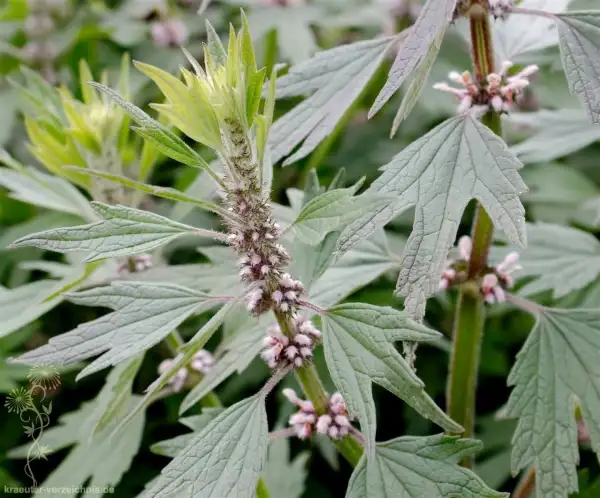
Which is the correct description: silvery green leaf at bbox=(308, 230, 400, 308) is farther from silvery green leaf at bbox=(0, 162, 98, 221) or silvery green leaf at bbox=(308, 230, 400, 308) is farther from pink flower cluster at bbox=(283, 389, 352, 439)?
silvery green leaf at bbox=(0, 162, 98, 221)

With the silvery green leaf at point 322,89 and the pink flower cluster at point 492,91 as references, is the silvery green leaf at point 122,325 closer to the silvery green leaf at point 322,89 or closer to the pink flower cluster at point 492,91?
the silvery green leaf at point 322,89

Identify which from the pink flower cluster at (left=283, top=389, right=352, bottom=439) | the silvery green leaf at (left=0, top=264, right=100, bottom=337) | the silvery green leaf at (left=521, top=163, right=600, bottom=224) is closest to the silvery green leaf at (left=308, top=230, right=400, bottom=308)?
the pink flower cluster at (left=283, top=389, right=352, bottom=439)

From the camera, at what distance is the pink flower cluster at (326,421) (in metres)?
0.94

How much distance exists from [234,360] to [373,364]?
24 cm

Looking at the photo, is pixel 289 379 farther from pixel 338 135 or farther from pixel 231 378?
pixel 338 135

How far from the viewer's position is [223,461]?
83 centimetres

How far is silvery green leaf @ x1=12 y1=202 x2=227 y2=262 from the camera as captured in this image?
2.60 feet

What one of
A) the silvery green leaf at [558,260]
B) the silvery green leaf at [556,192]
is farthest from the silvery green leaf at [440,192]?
the silvery green leaf at [556,192]

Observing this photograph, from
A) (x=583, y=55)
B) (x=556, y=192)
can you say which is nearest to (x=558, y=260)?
(x=583, y=55)

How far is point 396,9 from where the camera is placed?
2076 millimetres

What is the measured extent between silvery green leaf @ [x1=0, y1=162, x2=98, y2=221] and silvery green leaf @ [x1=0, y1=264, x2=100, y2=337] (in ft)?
0.41

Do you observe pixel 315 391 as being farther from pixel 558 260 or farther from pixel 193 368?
pixel 558 260

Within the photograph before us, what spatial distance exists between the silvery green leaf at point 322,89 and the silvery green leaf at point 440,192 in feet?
0.49

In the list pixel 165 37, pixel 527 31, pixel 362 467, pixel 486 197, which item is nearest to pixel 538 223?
pixel 527 31
